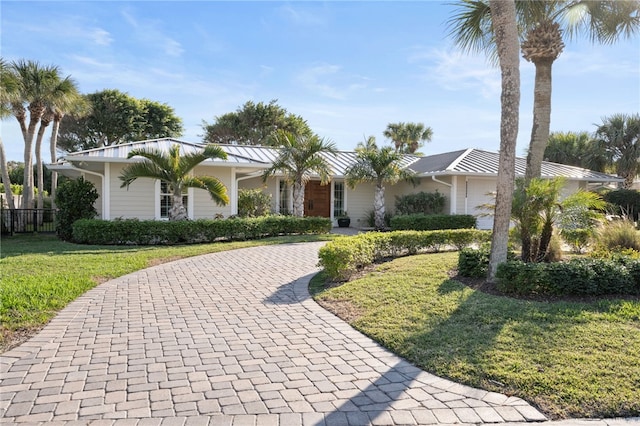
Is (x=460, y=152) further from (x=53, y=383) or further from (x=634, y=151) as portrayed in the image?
(x=53, y=383)

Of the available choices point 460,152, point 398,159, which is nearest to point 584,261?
point 398,159

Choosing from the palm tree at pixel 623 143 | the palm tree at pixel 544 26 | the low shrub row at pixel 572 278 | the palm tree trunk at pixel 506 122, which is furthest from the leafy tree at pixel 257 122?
the low shrub row at pixel 572 278

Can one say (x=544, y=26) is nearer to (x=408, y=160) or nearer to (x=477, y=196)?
(x=477, y=196)

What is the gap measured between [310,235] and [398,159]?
5.02 meters

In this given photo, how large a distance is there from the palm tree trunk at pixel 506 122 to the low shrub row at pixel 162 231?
9.42 m

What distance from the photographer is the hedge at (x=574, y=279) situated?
644cm

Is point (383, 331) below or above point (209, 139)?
below

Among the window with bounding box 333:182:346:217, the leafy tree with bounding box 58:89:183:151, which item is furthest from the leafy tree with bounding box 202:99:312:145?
the window with bounding box 333:182:346:217

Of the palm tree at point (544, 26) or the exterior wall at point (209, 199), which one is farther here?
the exterior wall at point (209, 199)

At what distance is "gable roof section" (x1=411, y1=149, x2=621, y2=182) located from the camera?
736 inches

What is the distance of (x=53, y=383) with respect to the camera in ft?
12.8

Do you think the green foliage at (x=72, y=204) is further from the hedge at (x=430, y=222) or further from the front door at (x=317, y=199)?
the hedge at (x=430, y=222)

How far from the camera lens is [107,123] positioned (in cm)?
3322

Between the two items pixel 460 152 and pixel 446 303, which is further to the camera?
pixel 460 152
